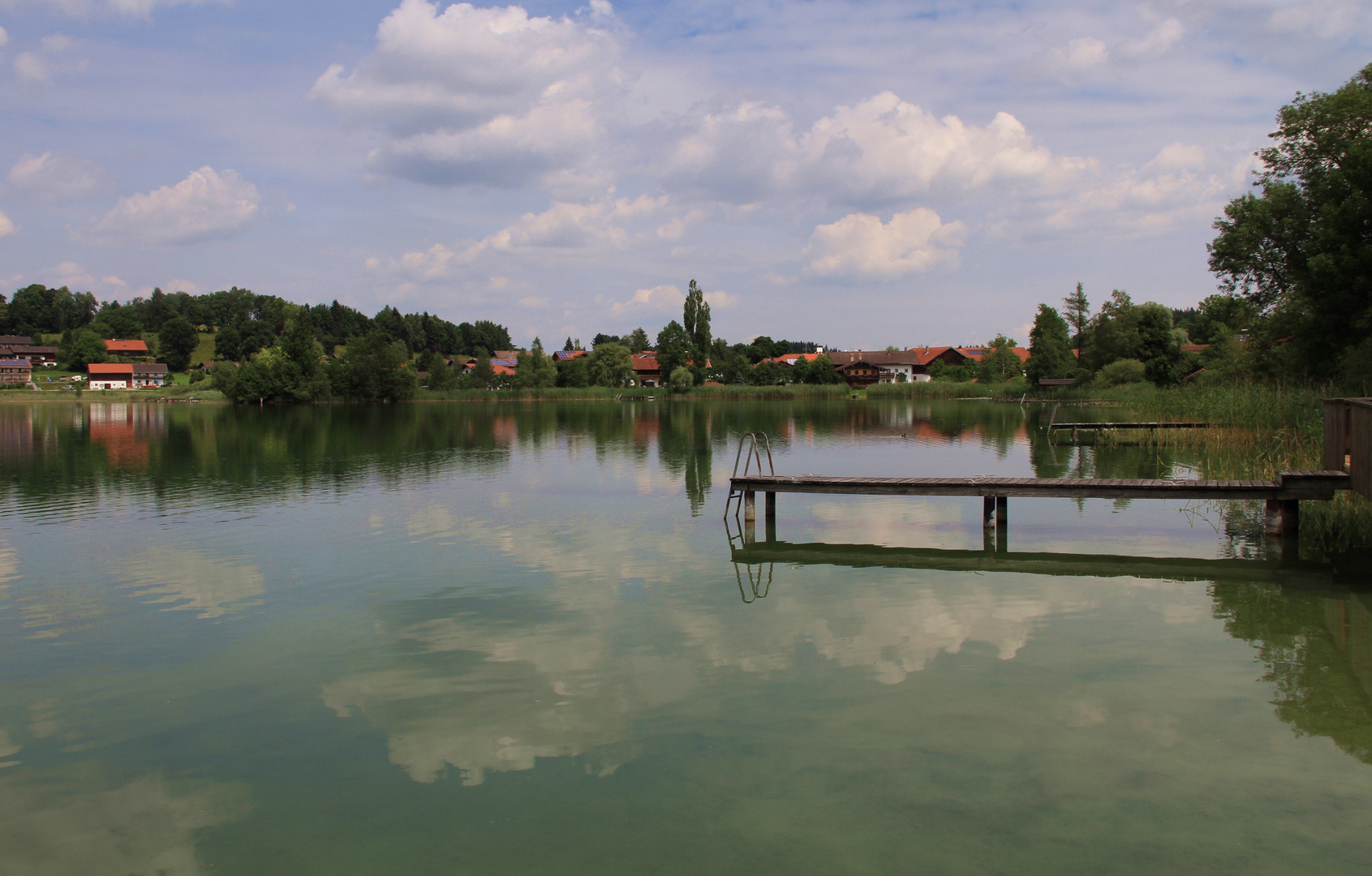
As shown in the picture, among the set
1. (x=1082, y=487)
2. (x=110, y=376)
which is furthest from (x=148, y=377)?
(x=1082, y=487)

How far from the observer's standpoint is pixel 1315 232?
29.7m

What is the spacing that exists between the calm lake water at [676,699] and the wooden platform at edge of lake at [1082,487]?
3.14 ft

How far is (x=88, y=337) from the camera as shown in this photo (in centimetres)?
15100

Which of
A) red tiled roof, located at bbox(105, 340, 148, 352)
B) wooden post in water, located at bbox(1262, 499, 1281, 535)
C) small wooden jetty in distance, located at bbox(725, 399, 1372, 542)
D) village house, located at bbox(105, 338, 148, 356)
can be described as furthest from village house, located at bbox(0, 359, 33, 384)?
wooden post in water, located at bbox(1262, 499, 1281, 535)

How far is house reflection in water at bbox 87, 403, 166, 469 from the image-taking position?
32188mm

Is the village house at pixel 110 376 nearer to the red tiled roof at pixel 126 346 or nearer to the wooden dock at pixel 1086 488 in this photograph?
the red tiled roof at pixel 126 346

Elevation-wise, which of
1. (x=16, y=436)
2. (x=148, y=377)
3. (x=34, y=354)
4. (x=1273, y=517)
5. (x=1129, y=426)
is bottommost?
(x=1273, y=517)

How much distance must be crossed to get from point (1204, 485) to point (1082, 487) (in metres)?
1.96

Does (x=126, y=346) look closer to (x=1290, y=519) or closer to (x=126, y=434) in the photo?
(x=126, y=434)

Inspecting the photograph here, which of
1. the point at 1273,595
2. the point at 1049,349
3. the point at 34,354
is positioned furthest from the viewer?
the point at 34,354

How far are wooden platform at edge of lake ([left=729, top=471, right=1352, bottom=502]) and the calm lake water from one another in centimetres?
96

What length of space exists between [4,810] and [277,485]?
1928 cm

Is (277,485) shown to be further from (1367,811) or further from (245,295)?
(245,295)

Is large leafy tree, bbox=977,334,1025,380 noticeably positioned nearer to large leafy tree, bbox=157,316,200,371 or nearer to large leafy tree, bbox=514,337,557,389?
large leafy tree, bbox=514,337,557,389
